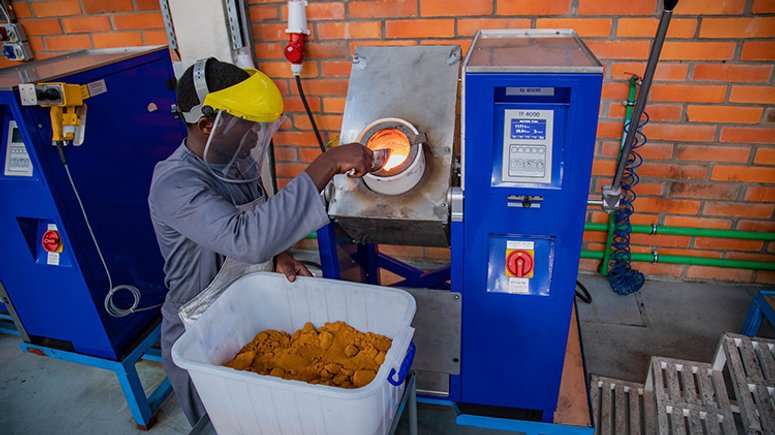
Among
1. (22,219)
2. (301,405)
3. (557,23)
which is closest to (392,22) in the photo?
(557,23)

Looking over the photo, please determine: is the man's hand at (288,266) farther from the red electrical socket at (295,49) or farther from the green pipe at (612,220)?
the green pipe at (612,220)

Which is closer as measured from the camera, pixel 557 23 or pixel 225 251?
pixel 225 251

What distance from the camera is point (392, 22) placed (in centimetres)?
234

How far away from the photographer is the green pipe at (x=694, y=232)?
2.39 meters

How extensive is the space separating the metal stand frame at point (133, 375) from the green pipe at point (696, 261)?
81.6 inches

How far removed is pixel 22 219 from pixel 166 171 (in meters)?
0.88

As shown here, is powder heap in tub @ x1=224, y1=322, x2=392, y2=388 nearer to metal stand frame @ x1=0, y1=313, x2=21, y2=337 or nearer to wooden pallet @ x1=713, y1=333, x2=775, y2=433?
wooden pallet @ x1=713, y1=333, x2=775, y2=433

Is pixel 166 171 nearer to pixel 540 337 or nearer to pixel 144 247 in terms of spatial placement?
pixel 144 247

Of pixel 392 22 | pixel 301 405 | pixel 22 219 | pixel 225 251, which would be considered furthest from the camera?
pixel 392 22

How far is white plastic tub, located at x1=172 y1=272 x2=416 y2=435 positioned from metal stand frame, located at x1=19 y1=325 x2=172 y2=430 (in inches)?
34.3

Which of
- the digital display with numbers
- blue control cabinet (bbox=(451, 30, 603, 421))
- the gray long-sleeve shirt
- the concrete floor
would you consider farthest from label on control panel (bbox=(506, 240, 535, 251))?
the concrete floor

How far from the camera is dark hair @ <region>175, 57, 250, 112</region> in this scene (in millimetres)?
1215

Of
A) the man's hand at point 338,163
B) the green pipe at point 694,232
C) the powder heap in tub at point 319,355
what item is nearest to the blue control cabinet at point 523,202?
the man's hand at point 338,163

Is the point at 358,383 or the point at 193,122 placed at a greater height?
the point at 193,122
